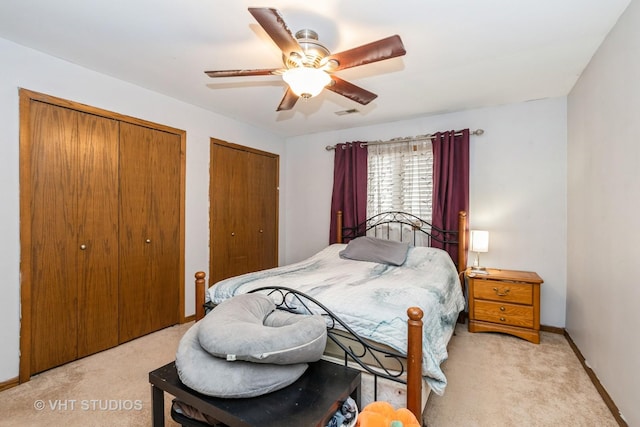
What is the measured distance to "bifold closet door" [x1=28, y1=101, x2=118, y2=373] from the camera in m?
2.29

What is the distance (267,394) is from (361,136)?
3.47 meters

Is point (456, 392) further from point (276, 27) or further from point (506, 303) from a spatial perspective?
point (276, 27)

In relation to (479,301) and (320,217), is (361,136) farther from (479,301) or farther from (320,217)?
(479,301)

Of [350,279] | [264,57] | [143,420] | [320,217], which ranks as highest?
[264,57]

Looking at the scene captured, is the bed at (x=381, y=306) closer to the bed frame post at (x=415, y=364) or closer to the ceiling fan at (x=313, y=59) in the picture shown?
the bed frame post at (x=415, y=364)

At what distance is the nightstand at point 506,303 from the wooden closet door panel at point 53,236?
141 inches

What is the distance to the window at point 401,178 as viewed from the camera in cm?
366

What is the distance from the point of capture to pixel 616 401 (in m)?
1.83

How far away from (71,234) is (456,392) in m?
3.16

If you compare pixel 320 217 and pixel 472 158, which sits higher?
pixel 472 158

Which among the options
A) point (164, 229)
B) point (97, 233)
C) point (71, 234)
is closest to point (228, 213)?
point (164, 229)

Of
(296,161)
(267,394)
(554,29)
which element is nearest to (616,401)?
(267,394)

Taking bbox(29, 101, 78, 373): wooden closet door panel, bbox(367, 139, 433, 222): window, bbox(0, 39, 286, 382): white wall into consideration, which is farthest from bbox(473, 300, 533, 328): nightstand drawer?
bbox(29, 101, 78, 373): wooden closet door panel

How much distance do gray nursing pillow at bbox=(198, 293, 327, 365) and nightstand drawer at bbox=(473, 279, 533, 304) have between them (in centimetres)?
219
